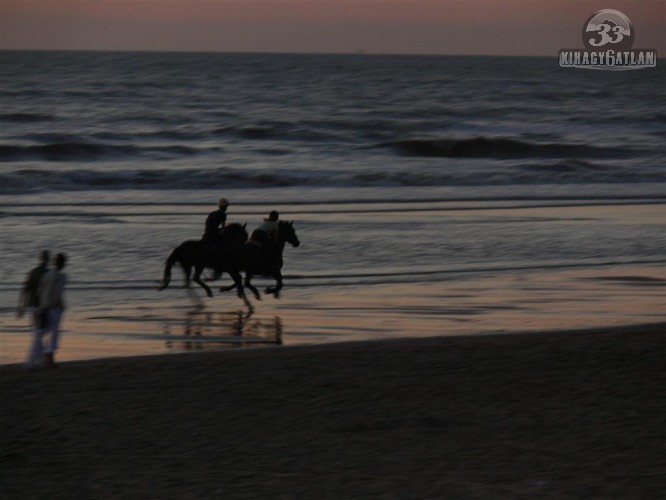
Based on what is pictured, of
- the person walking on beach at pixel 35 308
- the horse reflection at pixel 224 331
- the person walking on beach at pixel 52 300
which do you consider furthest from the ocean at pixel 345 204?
the person walking on beach at pixel 52 300

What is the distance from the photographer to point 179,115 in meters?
72.8

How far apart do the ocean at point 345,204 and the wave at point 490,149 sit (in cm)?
20

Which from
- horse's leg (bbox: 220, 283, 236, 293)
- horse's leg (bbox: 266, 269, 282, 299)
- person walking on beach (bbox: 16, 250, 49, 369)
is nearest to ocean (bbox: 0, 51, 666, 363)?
horse's leg (bbox: 266, 269, 282, 299)

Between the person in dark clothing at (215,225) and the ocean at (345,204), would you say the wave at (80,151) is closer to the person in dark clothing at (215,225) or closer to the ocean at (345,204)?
the ocean at (345,204)

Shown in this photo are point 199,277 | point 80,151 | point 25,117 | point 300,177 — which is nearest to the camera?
point 199,277

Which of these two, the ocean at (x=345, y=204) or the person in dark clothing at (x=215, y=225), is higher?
the person in dark clothing at (x=215, y=225)

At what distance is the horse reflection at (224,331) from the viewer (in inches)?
515

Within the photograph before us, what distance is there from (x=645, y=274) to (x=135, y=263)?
29.1ft

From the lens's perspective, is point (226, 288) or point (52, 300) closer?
point (52, 300)

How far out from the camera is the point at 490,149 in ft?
184

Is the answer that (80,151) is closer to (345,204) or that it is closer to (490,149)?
(490,149)

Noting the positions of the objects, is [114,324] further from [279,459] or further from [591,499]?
[591,499]

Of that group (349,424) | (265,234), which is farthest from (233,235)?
(349,424)

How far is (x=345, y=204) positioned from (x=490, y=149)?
26.3 meters
